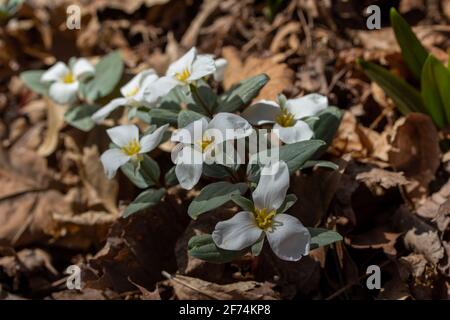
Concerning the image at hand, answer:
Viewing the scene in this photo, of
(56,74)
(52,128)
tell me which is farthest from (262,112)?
(52,128)

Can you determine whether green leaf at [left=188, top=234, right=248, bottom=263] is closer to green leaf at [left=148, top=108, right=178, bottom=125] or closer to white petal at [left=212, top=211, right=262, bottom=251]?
white petal at [left=212, top=211, right=262, bottom=251]

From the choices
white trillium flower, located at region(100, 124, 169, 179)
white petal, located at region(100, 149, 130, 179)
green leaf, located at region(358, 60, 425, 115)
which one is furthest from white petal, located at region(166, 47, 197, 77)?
green leaf, located at region(358, 60, 425, 115)

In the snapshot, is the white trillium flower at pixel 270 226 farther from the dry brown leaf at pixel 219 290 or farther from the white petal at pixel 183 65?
the white petal at pixel 183 65

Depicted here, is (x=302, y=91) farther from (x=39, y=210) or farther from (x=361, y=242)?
(x=39, y=210)

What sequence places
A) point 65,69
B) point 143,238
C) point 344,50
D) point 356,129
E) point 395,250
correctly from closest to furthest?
point 395,250 → point 143,238 → point 356,129 → point 65,69 → point 344,50

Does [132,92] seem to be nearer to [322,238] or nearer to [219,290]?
[219,290]
